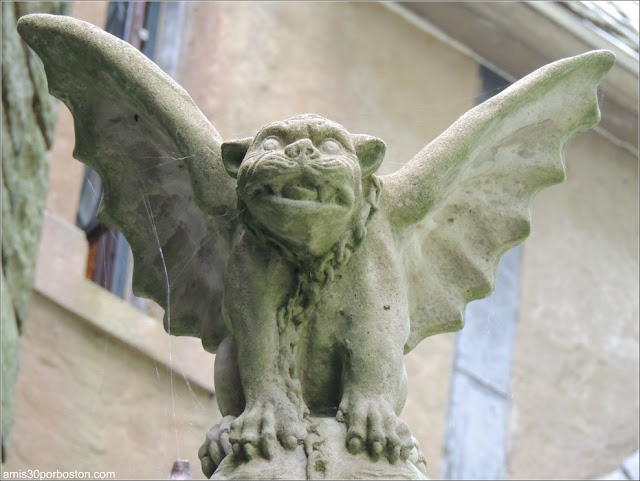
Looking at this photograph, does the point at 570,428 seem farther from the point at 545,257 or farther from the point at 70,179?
the point at 70,179

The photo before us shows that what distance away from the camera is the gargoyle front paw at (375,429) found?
2682 millimetres

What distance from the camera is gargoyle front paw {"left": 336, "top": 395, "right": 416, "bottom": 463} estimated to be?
2682 mm

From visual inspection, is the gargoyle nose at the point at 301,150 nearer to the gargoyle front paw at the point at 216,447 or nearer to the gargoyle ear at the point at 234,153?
the gargoyle ear at the point at 234,153

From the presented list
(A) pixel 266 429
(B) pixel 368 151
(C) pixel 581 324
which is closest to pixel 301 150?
(B) pixel 368 151

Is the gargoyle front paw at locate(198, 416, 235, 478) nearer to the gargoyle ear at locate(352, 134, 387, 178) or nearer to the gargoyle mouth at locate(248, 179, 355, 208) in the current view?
the gargoyle mouth at locate(248, 179, 355, 208)

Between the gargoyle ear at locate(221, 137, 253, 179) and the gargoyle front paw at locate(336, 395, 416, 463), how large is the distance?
503 millimetres

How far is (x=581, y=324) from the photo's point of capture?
596cm

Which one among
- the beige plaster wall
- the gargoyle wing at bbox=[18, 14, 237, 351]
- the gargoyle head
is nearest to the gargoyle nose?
the gargoyle head

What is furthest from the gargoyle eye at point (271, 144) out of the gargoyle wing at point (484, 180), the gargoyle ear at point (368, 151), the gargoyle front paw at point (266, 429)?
the gargoyle front paw at point (266, 429)

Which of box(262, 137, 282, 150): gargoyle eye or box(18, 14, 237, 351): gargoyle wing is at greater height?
box(262, 137, 282, 150): gargoyle eye

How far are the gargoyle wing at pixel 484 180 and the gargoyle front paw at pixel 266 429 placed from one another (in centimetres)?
38

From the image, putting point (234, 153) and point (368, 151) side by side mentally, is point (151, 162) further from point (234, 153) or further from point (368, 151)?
point (368, 151)

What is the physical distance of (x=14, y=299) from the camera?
4.04 meters

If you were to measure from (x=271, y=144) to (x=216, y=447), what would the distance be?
580mm
